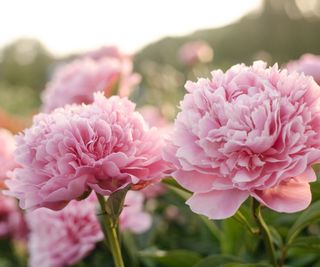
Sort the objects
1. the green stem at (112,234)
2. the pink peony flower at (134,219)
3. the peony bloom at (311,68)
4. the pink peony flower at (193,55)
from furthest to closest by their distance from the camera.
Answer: the pink peony flower at (193,55)
the peony bloom at (311,68)
the pink peony flower at (134,219)
the green stem at (112,234)

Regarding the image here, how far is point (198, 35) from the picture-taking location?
40.8 feet

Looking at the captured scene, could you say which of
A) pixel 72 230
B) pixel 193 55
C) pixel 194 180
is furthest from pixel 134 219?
pixel 193 55

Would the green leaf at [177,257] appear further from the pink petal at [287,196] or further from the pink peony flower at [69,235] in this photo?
the pink petal at [287,196]

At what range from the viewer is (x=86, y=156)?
77 cm

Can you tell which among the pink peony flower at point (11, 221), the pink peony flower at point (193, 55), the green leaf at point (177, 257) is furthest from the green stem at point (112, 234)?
the pink peony flower at point (193, 55)

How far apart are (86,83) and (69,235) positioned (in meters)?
0.51

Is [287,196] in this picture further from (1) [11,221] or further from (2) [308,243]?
(1) [11,221]

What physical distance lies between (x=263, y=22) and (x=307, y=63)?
11129 millimetres

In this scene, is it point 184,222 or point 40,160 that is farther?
point 184,222

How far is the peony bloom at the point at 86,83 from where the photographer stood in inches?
62.6

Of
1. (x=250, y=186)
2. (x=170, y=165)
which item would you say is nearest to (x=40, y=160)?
(x=170, y=165)

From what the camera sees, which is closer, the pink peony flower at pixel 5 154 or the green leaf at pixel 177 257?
the green leaf at pixel 177 257

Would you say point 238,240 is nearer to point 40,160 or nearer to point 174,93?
point 40,160

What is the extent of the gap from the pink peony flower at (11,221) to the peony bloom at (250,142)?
1.04 m
